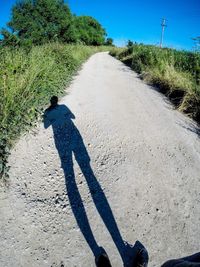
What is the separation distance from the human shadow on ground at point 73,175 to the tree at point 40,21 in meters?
23.2

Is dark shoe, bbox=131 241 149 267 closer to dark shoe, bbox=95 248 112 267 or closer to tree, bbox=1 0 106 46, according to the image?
dark shoe, bbox=95 248 112 267

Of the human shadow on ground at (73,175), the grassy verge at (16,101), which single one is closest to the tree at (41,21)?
the grassy verge at (16,101)

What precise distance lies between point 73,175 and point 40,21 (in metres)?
29.3

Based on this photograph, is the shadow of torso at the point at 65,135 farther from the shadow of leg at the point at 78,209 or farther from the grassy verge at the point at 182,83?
the grassy verge at the point at 182,83

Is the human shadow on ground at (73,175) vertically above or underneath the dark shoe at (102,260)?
above

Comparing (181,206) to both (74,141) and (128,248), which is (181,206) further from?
(74,141)

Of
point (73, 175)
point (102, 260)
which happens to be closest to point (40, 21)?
point (73, 175)

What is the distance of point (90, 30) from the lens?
2239 inches

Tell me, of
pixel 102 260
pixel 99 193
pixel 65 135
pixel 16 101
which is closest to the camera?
pixel 102 260

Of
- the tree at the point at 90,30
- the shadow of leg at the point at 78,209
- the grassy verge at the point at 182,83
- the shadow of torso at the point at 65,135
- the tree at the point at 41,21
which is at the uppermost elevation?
the tree at the point at 90,30

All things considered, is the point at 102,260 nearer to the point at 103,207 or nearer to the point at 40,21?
the point at 103,207

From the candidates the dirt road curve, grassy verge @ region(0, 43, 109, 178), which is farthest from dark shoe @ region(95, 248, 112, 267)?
grassy verge @ region(0, 43, 109, 178)

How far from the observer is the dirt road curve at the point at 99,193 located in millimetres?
2484

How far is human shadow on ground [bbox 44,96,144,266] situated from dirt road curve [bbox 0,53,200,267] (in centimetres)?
1
